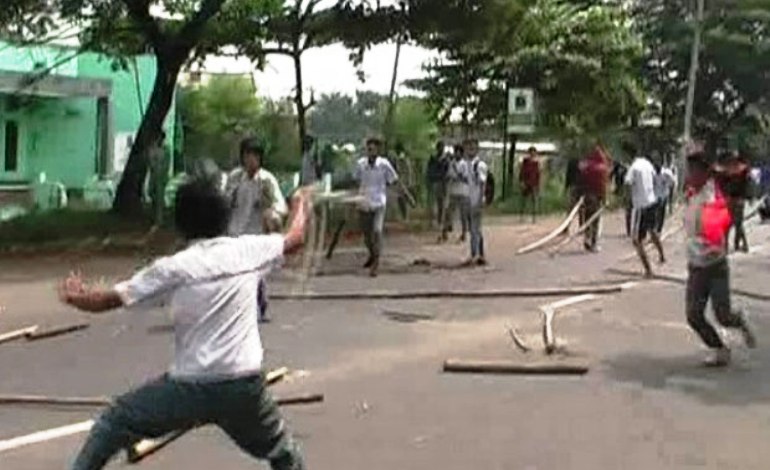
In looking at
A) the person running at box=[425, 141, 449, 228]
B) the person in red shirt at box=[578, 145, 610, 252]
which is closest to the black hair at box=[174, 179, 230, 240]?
the person in red shirt at box=[578, 145, 610, 252]

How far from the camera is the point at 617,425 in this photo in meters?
8.81

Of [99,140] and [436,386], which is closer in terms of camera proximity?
[436,386]

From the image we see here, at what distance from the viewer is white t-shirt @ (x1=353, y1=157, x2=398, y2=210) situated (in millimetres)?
17750

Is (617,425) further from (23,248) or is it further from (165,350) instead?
(23,248)

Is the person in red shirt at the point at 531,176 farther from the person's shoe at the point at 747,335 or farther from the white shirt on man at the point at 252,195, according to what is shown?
the white shirt on man at the point at 252,195

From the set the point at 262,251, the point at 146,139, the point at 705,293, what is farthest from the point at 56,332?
the point at 146,139

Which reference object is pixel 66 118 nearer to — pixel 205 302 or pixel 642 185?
pixel 642 185

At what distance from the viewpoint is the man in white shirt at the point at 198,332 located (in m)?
5.55

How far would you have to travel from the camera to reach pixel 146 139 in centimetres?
2573

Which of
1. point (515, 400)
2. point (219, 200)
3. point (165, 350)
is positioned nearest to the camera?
point (219, 200)

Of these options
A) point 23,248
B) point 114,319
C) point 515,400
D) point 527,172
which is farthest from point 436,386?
point 527,172

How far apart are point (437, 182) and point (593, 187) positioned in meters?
6.68

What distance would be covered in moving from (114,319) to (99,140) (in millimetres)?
24187

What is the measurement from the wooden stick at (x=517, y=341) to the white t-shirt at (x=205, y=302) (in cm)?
626
